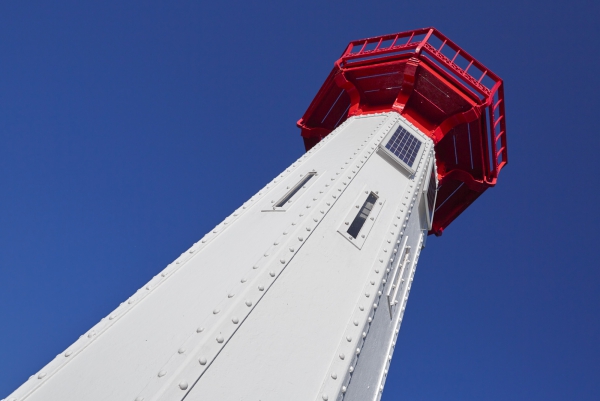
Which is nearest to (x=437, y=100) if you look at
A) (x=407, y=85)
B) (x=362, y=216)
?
(x=407, y=85)

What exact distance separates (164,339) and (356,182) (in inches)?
166

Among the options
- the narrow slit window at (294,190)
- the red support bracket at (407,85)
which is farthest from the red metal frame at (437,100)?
the narrow slit window at (294,190)

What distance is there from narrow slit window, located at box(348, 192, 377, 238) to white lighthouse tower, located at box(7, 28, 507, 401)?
23mm

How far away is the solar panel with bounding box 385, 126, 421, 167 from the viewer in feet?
30.6

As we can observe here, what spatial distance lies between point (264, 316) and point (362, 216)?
2905mm

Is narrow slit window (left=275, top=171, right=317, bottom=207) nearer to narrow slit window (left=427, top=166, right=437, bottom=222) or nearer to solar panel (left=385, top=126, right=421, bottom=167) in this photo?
solar panel (left=385, top=126, right=421, bottom=167)

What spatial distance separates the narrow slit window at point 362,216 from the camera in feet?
20.3

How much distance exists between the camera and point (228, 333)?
3844 millimetres

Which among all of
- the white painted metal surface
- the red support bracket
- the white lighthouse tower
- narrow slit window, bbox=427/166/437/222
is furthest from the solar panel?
the white painted metal surface

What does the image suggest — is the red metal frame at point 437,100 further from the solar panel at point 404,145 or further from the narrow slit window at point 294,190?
the narrow slit window at point 294,190

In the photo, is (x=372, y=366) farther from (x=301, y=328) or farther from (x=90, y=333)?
(x=90, y=333)

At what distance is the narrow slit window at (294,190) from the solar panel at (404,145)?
96.2 inches

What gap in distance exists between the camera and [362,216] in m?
6.64

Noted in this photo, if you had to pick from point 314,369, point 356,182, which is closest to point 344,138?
point 356,182
